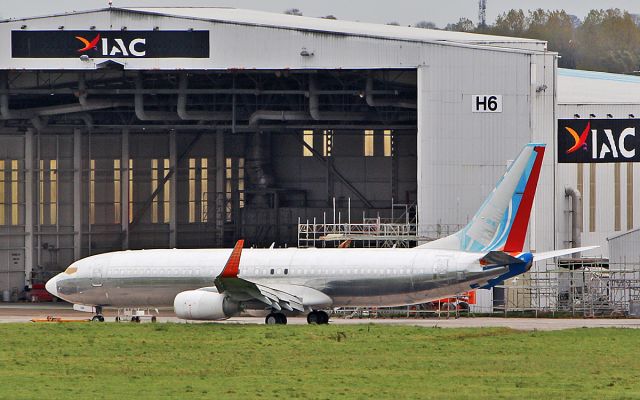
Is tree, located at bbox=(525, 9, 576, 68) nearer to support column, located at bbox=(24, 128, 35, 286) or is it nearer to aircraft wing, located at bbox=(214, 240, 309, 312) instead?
support column, located at bbox=(24, 128, 35, 286)

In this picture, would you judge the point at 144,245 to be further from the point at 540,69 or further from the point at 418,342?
the point at 418,342

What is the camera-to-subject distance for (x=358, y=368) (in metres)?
37.4

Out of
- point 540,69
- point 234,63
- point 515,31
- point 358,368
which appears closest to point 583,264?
point 540,69

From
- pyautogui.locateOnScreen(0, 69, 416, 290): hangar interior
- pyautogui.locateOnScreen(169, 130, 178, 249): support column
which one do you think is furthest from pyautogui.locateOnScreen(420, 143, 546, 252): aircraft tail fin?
pyautogui.locateOnScreen(169, 130, 178, 249): support column

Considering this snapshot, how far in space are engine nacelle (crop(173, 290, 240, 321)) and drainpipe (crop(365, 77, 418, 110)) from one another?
22.7 meters

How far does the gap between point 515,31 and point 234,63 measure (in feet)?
168

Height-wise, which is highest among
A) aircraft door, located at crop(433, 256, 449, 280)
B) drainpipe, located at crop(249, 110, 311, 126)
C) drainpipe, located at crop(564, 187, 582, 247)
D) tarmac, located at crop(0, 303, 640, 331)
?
drainpipe, located at crop(249, 110, 311, 126)

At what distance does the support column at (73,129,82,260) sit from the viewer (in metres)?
85.9

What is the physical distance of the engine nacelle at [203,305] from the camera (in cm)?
5238

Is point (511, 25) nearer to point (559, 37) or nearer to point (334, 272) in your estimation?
point (559, 37)

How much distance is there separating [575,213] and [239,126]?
64.8ft

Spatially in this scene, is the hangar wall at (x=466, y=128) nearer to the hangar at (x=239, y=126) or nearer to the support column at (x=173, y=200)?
the hangar at (x=239, y=126)

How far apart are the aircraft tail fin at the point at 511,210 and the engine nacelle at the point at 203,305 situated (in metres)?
9.66

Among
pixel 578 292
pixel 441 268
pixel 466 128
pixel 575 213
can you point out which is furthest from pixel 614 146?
pixel 441 268
